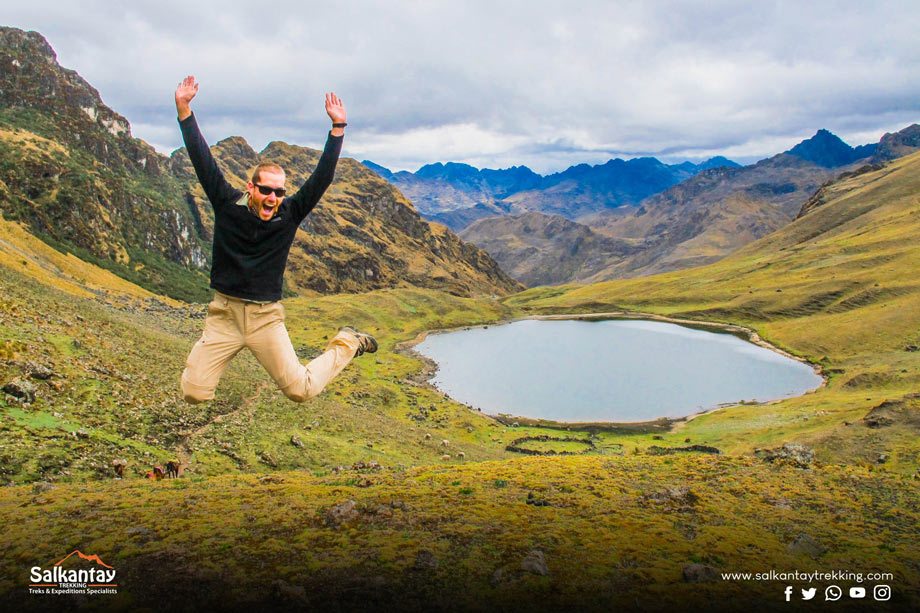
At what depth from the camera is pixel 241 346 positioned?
8055mm

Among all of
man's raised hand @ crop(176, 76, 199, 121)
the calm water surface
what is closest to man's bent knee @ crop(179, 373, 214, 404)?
man's raised hand @ crop(176, 76, 199, 121)

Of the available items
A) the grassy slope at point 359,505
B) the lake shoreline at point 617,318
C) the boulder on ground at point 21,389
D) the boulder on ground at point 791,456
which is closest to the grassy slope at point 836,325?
the grassy slope at point 359,505

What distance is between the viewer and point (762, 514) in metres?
13.2

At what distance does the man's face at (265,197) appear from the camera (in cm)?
740

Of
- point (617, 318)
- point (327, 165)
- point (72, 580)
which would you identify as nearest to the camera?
point (72, 580)

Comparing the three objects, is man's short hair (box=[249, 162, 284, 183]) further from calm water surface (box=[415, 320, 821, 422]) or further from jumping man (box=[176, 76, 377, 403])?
calm water surface (box=[415, 320, 821, 422])

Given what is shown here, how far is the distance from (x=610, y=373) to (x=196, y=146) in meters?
91.3

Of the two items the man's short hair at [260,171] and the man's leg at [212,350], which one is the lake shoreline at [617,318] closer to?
the man's leg at [212,350]

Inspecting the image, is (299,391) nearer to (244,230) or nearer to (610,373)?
(244,230)

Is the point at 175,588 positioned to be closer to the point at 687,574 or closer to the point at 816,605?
the point at 687,574

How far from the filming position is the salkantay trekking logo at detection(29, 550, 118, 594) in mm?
6887

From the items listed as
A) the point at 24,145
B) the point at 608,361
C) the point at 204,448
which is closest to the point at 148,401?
the point at 204,448

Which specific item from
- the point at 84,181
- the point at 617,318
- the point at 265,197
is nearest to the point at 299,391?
the point at 265,197

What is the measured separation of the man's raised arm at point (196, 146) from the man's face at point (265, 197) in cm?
44
